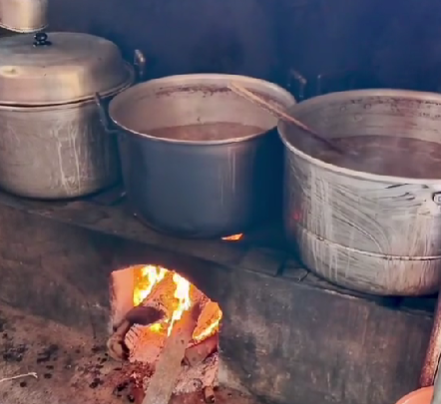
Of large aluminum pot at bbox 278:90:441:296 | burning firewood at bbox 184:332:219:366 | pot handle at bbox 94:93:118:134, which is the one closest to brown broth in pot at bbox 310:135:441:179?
large aluminum pot at bbox 278:90:441:296

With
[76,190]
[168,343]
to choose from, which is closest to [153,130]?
[76,190]

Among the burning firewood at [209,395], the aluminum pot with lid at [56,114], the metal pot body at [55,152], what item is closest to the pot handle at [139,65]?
the aluminum pot with lid at [56,114]

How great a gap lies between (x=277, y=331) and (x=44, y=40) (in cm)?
129

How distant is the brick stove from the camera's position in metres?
1.92

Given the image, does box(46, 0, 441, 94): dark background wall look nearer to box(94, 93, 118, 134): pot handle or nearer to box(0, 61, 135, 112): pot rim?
box(0, 61, 135, 112): pot rim

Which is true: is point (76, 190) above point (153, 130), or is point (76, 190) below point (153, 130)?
below

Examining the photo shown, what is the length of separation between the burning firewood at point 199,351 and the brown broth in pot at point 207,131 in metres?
0.69

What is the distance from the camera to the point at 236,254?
207 cm

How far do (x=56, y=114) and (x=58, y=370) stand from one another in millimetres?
888

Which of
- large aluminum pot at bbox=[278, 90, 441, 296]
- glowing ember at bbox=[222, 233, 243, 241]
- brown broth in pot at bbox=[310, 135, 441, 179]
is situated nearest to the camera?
large aluminum pot at bbox=[278, 90, 441, 296]

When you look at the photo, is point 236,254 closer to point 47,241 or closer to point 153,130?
point 153,130

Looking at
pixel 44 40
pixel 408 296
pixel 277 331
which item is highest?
pixel 44 40

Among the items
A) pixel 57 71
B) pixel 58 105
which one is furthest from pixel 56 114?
pixel 57 71

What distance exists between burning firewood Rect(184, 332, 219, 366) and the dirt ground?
127 millimetres
